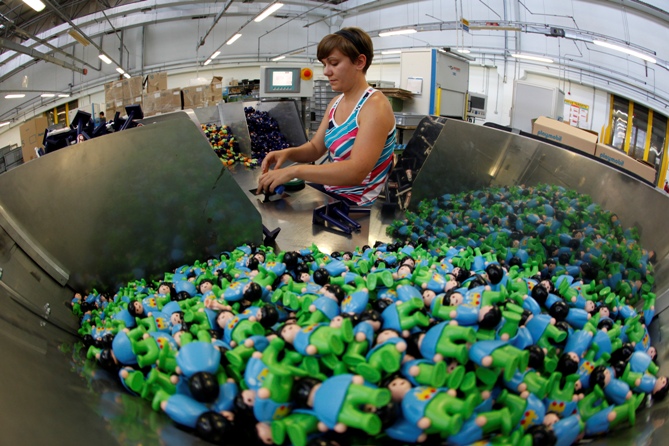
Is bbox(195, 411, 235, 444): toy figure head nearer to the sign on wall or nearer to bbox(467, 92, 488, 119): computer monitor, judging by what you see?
bbox(467, 92, 488, 119): computer monitor

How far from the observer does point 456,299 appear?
34.1 inches

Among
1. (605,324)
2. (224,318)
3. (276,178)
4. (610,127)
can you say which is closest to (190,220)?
(276,178)

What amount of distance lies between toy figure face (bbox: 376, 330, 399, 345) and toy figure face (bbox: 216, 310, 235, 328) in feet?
1.03

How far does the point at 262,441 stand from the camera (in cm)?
68

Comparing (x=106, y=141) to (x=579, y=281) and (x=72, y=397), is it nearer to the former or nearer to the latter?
(x=72, y=397)

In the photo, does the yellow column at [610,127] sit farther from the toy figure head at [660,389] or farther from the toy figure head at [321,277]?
the toy figure head at [321,277]

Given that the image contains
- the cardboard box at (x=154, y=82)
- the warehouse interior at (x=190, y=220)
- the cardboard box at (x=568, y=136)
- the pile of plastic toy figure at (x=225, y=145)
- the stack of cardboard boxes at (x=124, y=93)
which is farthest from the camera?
the stack of cardboard boxes at (x=124, y=93)

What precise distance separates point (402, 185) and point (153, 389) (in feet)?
4.67

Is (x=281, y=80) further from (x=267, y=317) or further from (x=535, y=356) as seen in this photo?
(x=535, y=356)

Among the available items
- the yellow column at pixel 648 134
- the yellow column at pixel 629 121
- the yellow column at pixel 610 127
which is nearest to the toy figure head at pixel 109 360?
the yellow column at pixel 648 134

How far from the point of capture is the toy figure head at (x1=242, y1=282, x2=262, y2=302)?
99cm

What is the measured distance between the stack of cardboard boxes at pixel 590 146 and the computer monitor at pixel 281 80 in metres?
2.55

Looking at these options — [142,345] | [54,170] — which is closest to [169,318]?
[142,345]

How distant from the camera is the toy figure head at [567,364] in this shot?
2.62 ft
